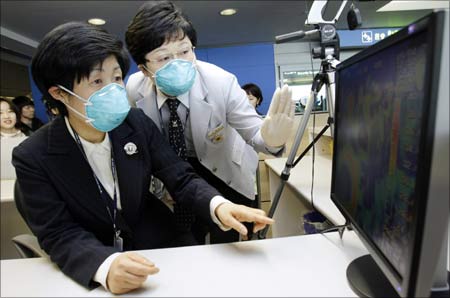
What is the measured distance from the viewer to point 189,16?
330 cm

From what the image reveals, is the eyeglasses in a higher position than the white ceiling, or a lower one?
lower

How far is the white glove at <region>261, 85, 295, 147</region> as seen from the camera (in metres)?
0.85

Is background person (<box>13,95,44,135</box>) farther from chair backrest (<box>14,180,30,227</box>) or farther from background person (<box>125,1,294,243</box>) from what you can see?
background person (<box>125,1,294,243</box>)

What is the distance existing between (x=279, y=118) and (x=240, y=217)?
0.33 m

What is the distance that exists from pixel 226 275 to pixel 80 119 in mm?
528

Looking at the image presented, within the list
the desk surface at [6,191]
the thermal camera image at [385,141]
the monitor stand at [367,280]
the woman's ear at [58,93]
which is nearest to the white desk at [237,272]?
the monitor stand at [367,280]

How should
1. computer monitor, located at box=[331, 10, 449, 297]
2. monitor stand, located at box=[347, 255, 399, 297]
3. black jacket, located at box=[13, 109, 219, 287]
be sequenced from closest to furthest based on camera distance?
computer monitor, located at box=[331, 10, 449, 297]
monitor stand, located at box=[347, 255, 399, 297]
black jacket, located at box=[13, 109, 219, 287]

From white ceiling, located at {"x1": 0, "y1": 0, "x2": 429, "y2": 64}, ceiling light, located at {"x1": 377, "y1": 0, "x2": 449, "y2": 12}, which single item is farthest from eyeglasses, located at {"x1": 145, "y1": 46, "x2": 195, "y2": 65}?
white ceiling, located at {"x1": 0, "y1": 0, "x2": 429, "y2": 64}

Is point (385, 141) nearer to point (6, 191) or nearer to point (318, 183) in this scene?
point (318, 183)

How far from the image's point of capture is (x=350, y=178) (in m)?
0.60

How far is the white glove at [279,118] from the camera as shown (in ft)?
2.78

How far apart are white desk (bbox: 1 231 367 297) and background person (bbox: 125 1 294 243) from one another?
363 millimetres

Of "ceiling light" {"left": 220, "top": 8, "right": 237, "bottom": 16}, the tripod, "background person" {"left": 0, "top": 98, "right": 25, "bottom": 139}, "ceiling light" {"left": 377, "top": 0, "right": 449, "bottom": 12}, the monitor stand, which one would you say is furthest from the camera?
"ceiling light" {"left": 220, "top": 8, "right": 237, "bottom": 16}

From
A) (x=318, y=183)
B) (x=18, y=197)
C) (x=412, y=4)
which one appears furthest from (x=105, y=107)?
(x=412, y=4)
